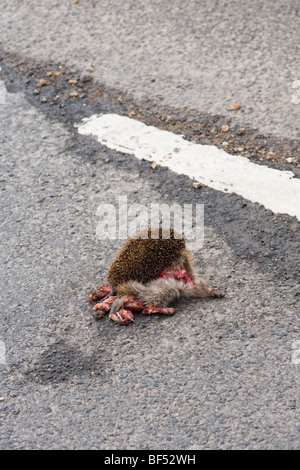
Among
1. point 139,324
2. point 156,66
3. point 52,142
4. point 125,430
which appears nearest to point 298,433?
point 125,430

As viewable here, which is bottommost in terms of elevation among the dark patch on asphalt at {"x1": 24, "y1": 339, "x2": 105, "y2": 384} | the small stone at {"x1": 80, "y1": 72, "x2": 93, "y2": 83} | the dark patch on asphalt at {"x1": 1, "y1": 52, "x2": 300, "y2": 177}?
the dark patch on asphalt at {"x1": 24, "y1": 339, "x2": 105, "y2": 384}

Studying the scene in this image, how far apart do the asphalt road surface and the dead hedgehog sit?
0.09 metres

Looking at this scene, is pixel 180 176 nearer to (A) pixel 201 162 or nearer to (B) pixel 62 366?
(A) pixel 201 162

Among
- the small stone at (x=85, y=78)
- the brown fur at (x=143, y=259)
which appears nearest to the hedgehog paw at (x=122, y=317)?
the brown fur at (x=143, y=259)

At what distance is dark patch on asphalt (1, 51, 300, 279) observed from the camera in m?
4.00

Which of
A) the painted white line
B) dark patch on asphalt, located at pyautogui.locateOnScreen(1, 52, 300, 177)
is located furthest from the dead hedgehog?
dark patch on asphalt, located at pyautogui.locateOnScreen(1, 52, 300, 177)

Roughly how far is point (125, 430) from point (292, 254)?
5.37 feet

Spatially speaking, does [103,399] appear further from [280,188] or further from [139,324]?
[280,188]

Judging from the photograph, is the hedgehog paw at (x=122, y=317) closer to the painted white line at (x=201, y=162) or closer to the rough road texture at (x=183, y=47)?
the painted white line at (x=201, y=162)

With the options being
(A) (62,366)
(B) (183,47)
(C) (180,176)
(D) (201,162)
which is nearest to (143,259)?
(A) (62,366)

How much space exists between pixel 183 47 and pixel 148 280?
3020mm

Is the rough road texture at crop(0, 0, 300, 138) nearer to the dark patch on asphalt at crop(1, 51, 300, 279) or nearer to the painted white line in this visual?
the dark patch on asphalt at crop(1, 51, 300, 279)

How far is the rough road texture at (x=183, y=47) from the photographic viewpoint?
527 centimetres
